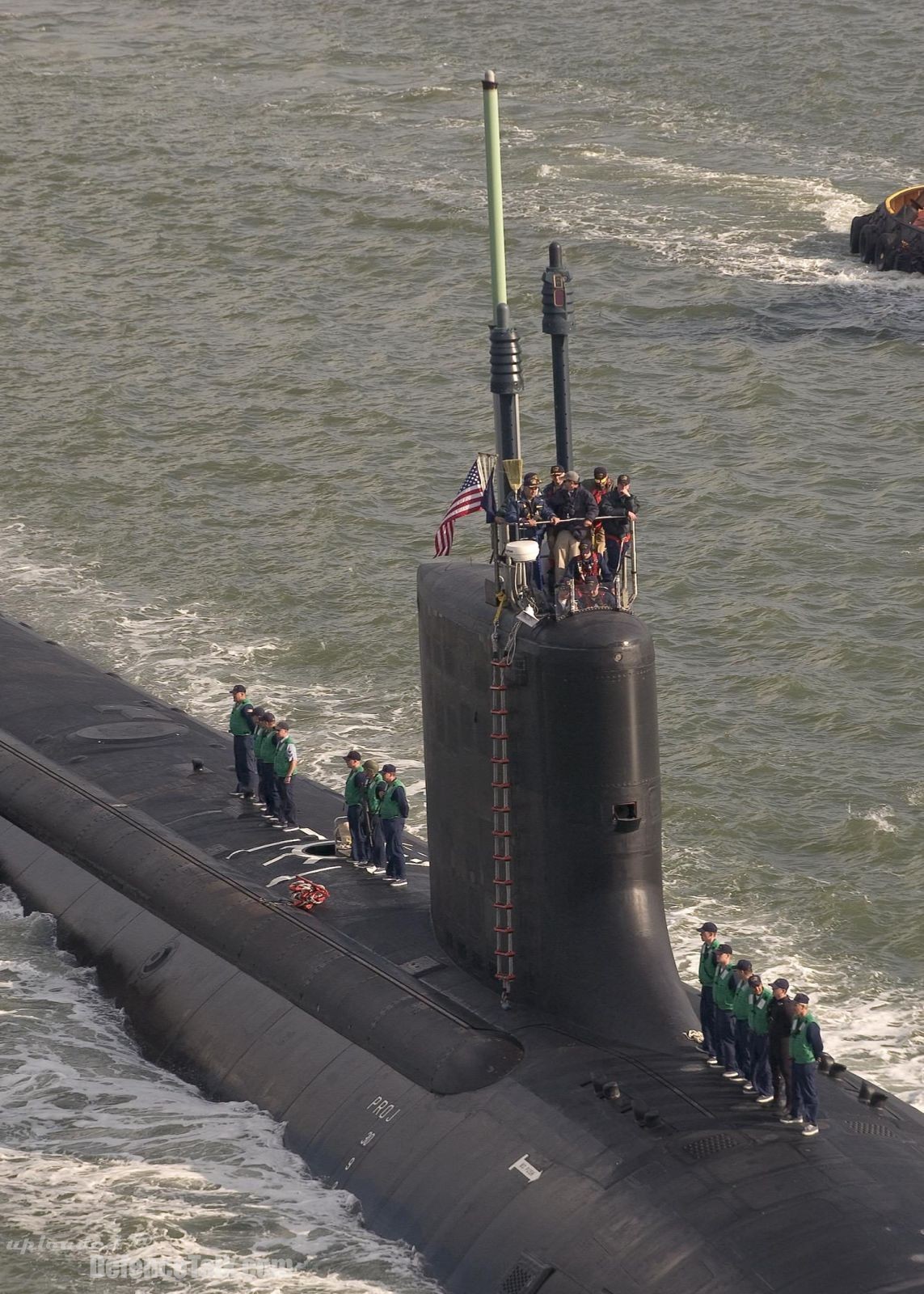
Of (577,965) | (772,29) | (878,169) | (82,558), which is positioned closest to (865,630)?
(82,558)

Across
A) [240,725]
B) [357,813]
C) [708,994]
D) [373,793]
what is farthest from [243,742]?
[708,994]

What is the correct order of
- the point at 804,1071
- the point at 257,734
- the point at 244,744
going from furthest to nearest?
1. the point at 244,744
2. the point at 257,734
3. the point at 804,1071

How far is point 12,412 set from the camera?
51.0 m

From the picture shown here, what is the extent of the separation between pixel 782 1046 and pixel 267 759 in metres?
9.61

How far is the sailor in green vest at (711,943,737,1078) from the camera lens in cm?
1841

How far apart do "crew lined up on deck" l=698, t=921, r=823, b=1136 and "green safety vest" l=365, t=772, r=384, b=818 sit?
17.7ft

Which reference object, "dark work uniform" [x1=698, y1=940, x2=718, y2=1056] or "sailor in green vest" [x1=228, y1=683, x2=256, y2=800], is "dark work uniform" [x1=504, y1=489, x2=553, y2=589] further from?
"sailor in green vest" [x1=228, y1=683, x2=256, y2=800]

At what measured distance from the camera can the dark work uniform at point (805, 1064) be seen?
17500 millimetres

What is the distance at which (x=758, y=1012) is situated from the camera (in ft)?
59.2

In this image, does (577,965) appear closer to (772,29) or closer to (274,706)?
(274,706)

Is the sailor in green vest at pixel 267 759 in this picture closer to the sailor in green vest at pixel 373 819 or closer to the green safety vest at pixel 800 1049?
the sailor in green vest at pixel 373 819

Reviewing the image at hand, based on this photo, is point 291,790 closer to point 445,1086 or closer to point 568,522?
point 445,1086

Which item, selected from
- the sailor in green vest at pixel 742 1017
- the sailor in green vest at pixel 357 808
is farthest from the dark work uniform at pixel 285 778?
the sailor in green vest at pixel 742 1017

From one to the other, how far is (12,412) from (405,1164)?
35597 millimetres
